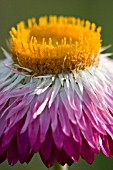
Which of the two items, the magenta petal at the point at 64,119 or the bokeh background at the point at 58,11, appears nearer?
the magenta petal at the point at 64,119

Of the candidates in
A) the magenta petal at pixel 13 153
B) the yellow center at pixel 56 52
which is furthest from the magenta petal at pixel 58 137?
the yellow center at pixel 56 52

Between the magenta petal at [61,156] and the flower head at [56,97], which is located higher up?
the flower head at [56,97]

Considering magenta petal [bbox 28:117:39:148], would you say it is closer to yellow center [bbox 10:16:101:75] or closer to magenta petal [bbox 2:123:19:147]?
magenta petal [bbox 2:123:19:147]

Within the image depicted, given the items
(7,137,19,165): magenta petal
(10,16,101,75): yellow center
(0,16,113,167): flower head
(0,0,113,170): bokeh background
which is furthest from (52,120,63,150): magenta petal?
(0,0,113,170): bokeh background

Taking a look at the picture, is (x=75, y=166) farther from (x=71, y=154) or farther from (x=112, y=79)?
(x=71, y=154)

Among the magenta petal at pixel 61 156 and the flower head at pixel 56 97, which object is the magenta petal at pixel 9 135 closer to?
the flower head at pixel 56 97

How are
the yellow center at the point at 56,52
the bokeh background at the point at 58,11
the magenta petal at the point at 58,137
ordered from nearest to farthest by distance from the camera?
the magenta petal at the point at 58,137
the yellow center at the point at 56,52
the bokeh background at the point at 58,11

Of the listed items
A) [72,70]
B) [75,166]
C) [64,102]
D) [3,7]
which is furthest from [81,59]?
[3,7]

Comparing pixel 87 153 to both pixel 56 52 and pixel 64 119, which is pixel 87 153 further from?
pixel 56 52
